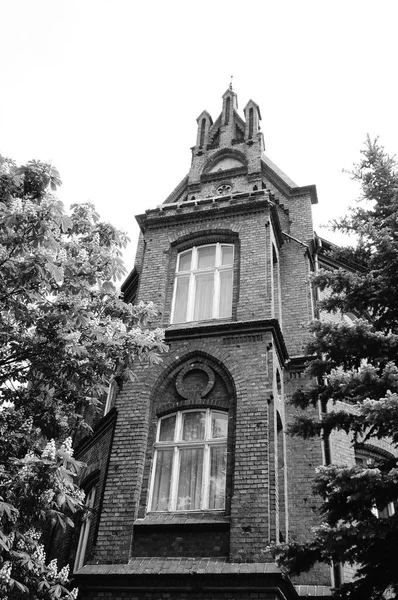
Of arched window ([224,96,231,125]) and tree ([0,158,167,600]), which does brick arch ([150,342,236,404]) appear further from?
arched window ([224,96,231,125])

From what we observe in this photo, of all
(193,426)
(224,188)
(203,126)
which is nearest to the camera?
(193,426)

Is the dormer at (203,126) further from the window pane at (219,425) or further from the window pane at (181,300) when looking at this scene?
the window pane at (219,425)

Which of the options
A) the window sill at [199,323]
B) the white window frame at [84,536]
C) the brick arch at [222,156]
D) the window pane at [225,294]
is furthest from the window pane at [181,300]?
the brick arch at [222,156]

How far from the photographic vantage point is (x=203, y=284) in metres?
14.3

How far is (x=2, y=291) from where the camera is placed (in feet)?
28.1

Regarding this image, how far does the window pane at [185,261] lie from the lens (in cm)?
1483

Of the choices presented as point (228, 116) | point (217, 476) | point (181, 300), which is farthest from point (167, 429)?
point (228, 116)

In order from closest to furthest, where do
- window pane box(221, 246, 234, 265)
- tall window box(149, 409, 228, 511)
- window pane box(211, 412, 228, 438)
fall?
1. tall window box(149, 409, 228, 511)
2. window pane box(211, 412, 228, 438)
3. window pane box(221, 246, 234, 265)

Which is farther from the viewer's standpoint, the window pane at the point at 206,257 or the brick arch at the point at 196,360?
the window pane at the point at 206,257

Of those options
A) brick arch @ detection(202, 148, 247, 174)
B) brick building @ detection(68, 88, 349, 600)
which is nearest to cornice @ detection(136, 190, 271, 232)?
brick building @ detection(68, 88, 349, 600)

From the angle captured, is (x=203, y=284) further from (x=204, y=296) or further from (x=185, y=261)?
(x=185, y=261)

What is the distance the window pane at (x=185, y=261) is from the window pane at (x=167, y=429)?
404cm

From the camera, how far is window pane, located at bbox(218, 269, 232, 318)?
13.5m

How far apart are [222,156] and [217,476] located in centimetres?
1177
